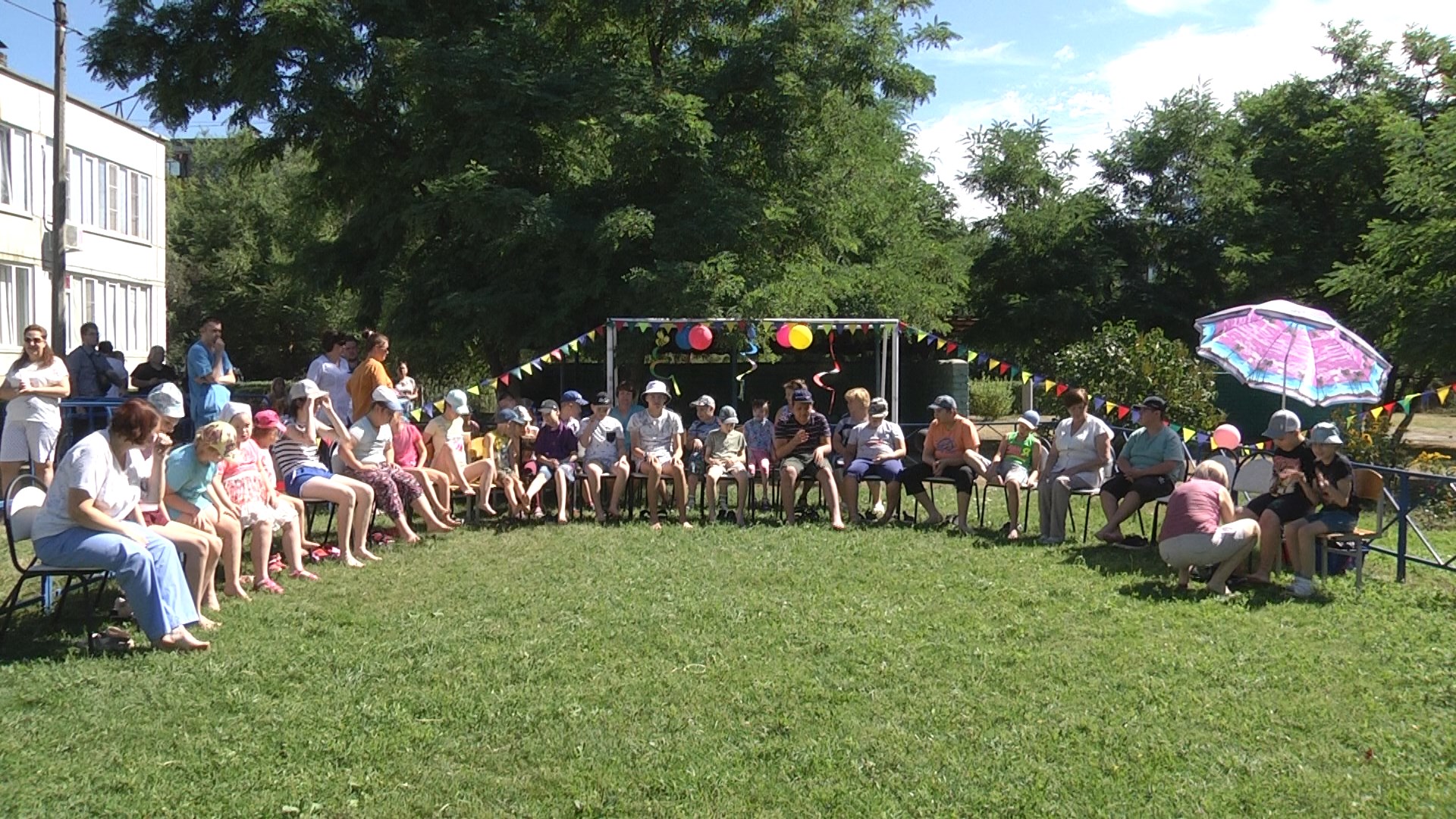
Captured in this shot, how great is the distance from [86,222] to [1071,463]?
2259 centimetres

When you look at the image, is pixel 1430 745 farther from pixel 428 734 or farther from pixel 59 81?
pixel 59 81

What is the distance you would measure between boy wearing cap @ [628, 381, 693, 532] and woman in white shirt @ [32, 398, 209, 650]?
179 inches

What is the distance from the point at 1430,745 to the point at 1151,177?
64.9ft

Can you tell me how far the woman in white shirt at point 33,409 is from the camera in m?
8.01

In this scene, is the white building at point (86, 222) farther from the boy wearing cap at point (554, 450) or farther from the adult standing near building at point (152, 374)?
the boy wearing cap at point (554, 450)

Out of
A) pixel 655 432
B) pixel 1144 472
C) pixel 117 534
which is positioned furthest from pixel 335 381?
pixel 1144 472

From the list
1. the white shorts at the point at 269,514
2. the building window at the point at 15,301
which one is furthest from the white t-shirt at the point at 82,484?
the building window at the point at 15,301

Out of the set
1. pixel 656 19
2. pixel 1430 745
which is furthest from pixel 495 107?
pixel 1430 745

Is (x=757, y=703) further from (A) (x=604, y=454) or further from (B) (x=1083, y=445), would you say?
(A) (x=604, y=454)

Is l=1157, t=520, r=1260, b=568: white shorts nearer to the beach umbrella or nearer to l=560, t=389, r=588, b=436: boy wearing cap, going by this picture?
the beach umbrella

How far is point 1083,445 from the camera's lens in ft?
28.5

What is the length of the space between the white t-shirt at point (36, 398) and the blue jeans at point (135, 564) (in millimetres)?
3363

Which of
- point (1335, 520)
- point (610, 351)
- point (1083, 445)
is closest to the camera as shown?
point (1335, 520)

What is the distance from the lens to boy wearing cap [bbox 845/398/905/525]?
9.45 m
